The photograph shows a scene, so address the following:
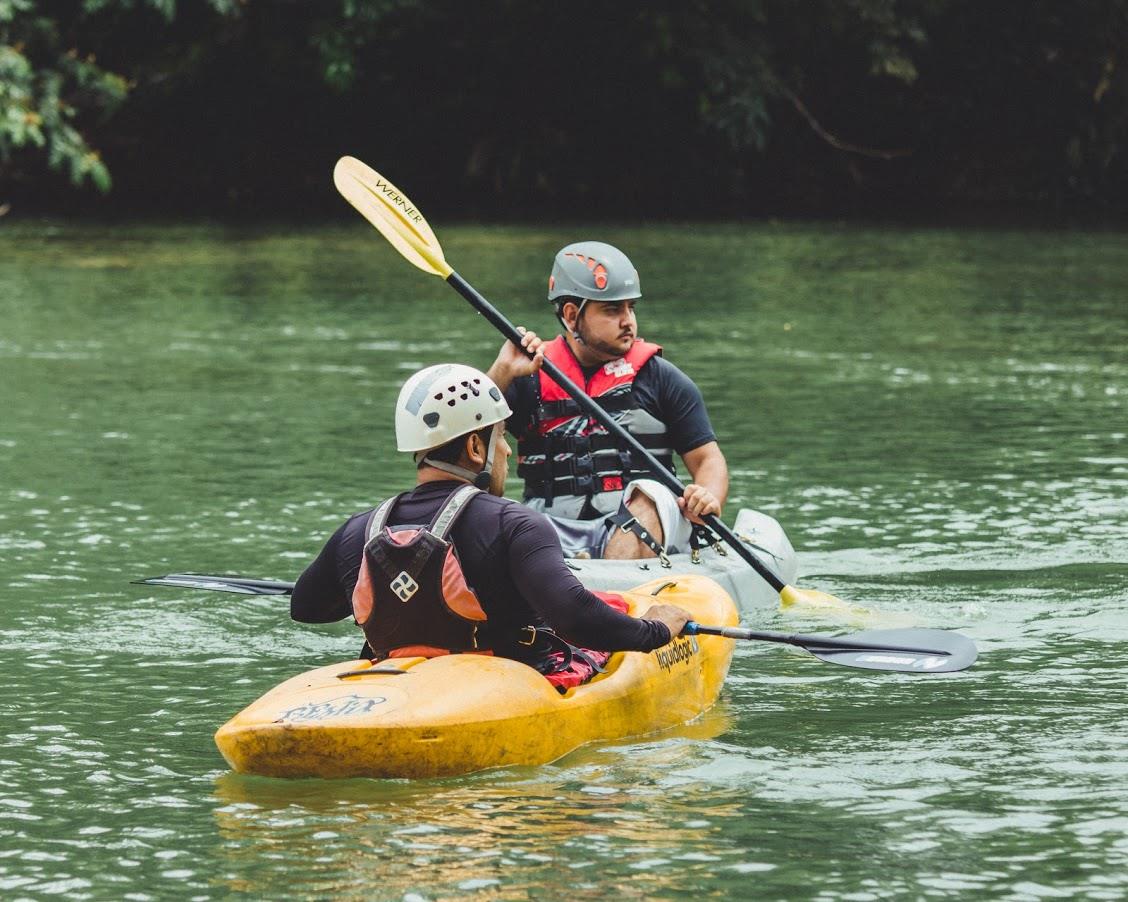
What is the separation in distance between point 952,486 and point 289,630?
3947 millimetres

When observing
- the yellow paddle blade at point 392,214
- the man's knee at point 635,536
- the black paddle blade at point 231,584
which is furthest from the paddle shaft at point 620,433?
the black paddle blade at point 231,584

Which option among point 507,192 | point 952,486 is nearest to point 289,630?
point 952,486

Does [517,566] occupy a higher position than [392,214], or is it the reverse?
[392,214]

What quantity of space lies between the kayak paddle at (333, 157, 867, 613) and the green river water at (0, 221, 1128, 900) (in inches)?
8.5

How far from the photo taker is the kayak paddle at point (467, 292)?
7492mm

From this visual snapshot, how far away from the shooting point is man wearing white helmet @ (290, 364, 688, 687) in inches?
218

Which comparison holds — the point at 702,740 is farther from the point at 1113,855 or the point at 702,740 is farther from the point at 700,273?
the point at 700,273

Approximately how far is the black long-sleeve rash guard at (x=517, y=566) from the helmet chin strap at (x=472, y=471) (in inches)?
1.3

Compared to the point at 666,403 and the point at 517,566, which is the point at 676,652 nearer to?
the point at 517,566

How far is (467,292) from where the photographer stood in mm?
7734

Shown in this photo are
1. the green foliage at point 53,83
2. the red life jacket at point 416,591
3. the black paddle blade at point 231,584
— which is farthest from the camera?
the green foliage at point 53,83

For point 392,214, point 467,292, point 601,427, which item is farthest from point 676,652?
point 392,214

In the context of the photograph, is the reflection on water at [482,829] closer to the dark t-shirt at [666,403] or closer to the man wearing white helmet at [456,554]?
the man wearing white helmet at [456,554]

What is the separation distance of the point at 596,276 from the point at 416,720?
8.64ft
